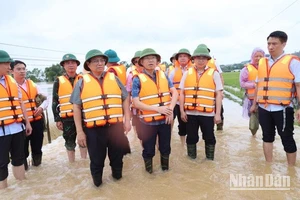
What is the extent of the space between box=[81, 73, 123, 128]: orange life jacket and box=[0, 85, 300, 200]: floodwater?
3.39 feet

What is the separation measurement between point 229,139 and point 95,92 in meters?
3.82

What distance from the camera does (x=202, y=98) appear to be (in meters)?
4.08

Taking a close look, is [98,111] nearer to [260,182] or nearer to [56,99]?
[56,99]

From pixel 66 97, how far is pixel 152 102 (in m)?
1.65

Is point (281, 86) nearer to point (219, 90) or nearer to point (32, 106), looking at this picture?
point (219, 90)

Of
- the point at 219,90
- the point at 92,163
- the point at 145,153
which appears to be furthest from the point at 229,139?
the point at 92,163

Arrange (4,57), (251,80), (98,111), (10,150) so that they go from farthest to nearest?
1. (251,80)
2. (10,150)
3. (4,57)
4. (98,111)

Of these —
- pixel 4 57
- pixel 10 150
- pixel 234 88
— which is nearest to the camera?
pixel 4 57

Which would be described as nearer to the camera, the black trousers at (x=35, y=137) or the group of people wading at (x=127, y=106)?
the group of people wading at (x=127, y=106)

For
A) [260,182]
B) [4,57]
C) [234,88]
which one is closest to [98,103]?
[4,57]

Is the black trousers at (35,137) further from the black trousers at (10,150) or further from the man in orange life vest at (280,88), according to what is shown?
the man in orange life vest at (280,88)

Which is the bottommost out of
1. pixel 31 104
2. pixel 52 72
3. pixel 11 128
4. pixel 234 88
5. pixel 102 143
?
pixel 234 88

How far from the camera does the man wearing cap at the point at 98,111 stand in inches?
129

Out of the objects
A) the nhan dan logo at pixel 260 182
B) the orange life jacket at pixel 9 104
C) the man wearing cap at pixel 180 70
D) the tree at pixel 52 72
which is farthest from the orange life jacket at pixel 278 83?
the tree at pixel 52 72
